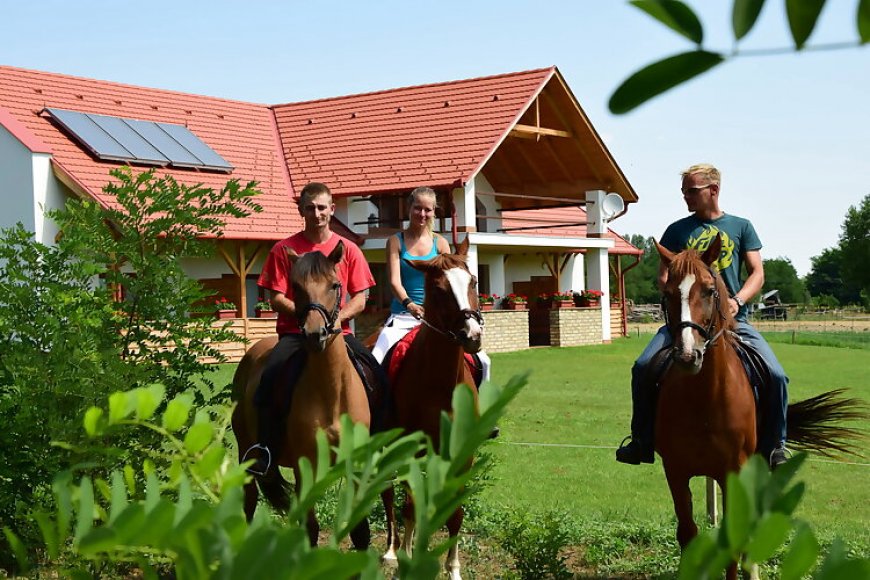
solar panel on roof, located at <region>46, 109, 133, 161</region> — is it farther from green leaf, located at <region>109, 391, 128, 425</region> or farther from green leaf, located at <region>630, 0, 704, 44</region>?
green leaf, located at <region>630, 0, 704, 44</region>

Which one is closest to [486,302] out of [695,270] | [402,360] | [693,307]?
[402,360]

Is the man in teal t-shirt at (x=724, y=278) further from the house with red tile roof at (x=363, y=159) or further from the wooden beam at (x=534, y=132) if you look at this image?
the wooden beam at (x=534, y=132)

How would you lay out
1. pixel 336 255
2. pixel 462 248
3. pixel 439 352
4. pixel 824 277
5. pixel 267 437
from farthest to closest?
pixel 824 277 < pixel 462 248 < pixel 439 352 < pixel 267 437 < pixel 336 255

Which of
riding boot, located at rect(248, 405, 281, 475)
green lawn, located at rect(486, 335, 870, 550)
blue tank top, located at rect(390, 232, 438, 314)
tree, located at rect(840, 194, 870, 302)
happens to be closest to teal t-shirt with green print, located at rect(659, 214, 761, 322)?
blue tank top, located at rect(390, 232, 438, 314)

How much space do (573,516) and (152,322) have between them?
3.63m

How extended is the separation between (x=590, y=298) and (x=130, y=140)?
13.8 m

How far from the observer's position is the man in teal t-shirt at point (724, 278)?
649cm

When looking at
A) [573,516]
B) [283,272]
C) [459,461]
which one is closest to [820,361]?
[573,516]

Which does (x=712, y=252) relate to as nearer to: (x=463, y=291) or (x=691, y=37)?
(x=463, y=291)

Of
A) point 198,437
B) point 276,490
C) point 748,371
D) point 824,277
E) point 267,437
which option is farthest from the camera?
point 824,277

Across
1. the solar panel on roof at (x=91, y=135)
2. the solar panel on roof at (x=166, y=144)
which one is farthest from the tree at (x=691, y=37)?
the solar panel on roof at (x=166, y=144)

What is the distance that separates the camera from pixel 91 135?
84.3ft

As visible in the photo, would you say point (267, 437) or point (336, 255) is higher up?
point (336, 255)

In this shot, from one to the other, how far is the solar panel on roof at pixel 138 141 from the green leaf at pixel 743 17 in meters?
25.5
